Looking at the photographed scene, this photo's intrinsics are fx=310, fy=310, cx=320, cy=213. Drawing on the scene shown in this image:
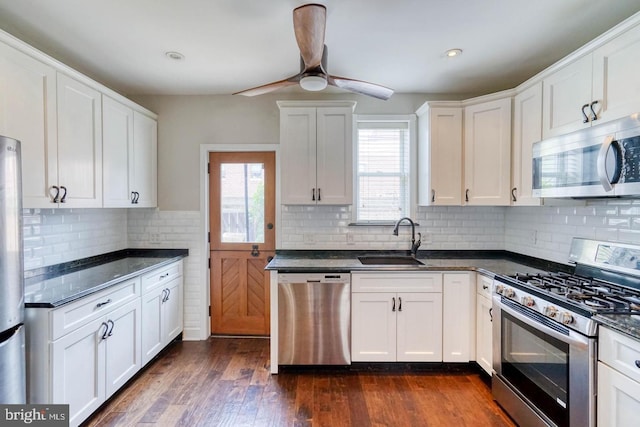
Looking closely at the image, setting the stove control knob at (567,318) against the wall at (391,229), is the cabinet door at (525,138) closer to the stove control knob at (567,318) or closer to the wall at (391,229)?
the wall at (391,229)

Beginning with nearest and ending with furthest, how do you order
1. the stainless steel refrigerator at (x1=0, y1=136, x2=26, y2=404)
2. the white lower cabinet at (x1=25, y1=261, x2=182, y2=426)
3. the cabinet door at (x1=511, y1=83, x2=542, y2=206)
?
the stainless steel refrigerator at (x1=0, y1=136, x2=26, y2=404), the white lower cabinet at (x1=25, y1=261, x2=182, y2=426), the cabinet door at (x1=511, y1=83, x2=542, y2=206)

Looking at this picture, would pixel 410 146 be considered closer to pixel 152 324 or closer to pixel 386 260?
pixel 386 260

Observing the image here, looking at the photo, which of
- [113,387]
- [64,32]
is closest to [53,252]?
[113,387]

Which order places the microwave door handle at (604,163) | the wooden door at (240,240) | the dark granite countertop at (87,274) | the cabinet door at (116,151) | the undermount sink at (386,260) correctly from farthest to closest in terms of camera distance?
the wooden door at (240,240) < the undermount sink at (386,260) < the cabinet door at (116,151) < the dark granite countertop at (87,274) < the microwave door handle at (604,163)

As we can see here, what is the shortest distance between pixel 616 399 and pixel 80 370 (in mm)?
2949

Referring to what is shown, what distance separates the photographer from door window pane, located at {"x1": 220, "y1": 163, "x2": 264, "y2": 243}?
11.3 feet

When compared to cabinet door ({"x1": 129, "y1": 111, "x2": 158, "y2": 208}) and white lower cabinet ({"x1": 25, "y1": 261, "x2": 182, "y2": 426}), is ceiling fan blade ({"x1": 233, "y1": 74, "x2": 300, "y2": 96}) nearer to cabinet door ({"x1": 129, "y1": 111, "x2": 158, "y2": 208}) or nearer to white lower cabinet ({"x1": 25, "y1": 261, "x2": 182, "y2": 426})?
cabinet door ({"x1": 129, "y1": 111, "x2": 158, "y2": 208})

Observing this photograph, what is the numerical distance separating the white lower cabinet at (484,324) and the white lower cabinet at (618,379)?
96 centimetres

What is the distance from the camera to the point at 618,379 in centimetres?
143

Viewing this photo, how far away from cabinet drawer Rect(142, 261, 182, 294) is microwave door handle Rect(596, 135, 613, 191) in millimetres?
3261

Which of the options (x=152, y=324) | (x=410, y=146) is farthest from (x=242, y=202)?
(x=410, y=146)

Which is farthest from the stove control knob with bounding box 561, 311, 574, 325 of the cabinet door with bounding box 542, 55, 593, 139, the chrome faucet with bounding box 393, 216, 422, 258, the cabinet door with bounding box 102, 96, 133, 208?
the cabinet door with bounding box 102, 96, 133, 208

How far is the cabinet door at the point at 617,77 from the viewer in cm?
166

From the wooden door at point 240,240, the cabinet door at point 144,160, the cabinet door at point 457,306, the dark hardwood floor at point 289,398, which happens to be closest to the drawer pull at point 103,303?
the dark hardwood floor at point 289,398
